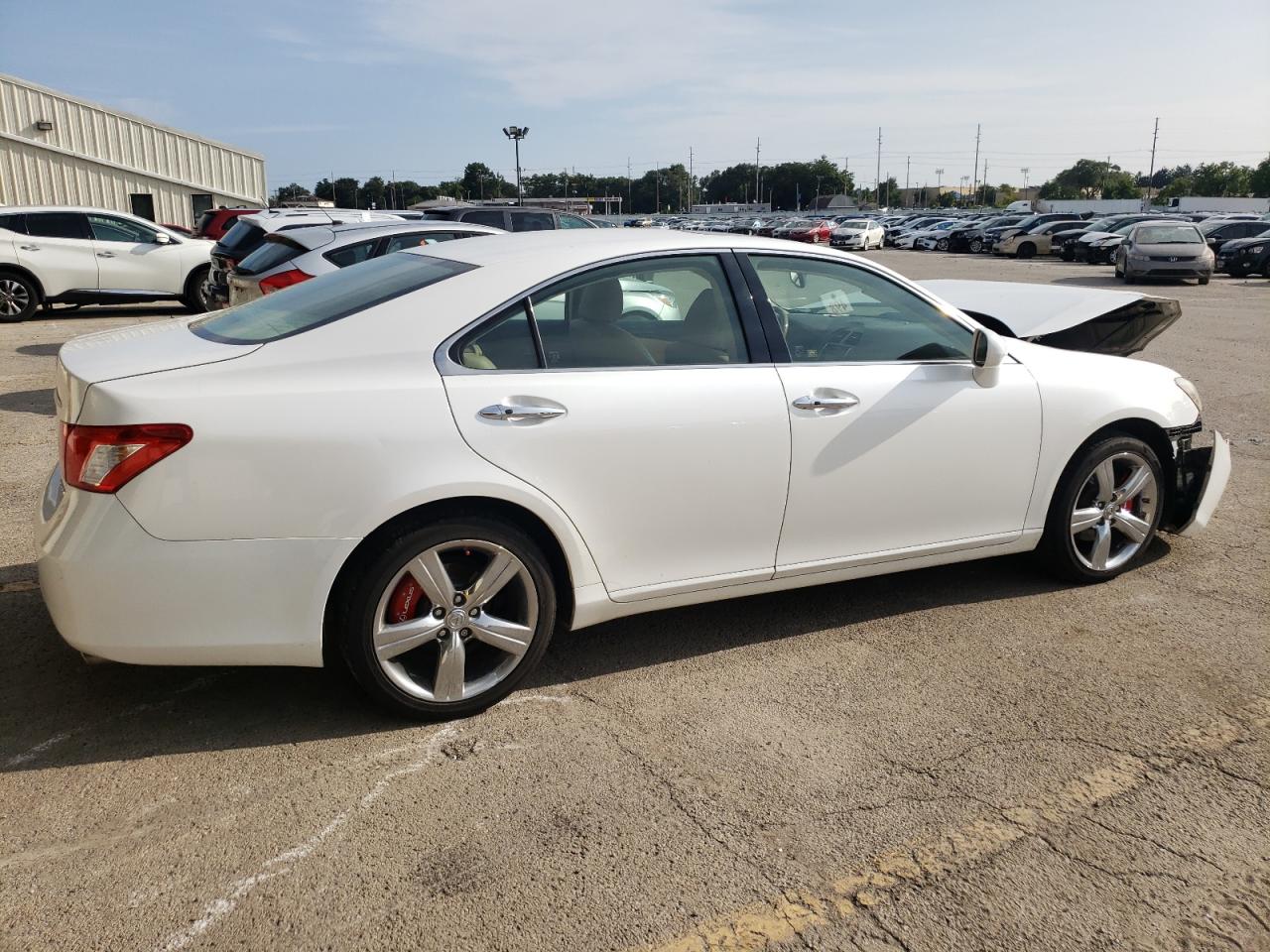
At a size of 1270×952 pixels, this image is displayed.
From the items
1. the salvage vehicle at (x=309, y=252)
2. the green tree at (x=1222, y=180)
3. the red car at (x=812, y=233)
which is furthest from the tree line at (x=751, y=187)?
the salvage vehicle at (x=309, y=252)

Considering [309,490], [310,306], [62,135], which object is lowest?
[309,490]

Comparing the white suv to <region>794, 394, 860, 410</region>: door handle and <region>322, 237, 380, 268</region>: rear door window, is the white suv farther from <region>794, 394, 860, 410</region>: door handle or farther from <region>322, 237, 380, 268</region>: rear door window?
<region>794, 394, 860, 410</region>: door handle

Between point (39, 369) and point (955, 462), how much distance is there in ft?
31.1

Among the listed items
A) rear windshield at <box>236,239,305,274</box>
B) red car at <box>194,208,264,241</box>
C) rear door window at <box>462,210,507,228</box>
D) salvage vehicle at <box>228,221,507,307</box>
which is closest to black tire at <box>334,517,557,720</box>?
salvage vehicle at <box>228,221,507,307</box>

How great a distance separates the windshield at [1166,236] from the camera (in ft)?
75.0

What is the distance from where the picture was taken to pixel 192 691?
3590 millimetres

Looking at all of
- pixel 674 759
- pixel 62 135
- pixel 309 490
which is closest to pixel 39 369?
pixel 309 490

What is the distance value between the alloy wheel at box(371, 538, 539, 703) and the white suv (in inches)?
527

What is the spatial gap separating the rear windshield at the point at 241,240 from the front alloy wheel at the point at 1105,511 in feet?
31.3

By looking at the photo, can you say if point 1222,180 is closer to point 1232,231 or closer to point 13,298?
point 1232,231

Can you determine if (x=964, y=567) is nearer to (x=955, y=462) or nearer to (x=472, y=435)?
(x=955, y=462)

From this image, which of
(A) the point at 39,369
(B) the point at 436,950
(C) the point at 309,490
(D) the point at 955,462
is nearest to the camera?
(B) the point at 436,950

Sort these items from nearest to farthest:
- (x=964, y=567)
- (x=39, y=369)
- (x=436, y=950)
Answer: (x=436, y=950) → (x=964, y=567) → (x=39, y=369)

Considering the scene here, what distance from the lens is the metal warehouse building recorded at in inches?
1070
